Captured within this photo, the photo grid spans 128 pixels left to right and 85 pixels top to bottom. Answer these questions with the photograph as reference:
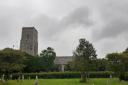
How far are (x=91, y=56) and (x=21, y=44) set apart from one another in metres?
92.3

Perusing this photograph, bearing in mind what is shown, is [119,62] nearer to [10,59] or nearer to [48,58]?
[10,59]

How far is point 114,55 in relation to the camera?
188 ft

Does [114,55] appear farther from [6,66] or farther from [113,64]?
[6,66]

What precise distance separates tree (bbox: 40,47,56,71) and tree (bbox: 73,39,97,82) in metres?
41.4

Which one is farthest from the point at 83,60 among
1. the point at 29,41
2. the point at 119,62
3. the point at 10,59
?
the point at 29,41

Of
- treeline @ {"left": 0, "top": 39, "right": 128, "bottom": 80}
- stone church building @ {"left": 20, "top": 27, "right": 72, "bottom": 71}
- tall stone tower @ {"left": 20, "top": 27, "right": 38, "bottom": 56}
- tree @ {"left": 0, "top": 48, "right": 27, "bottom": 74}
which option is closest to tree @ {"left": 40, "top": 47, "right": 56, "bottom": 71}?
stone church building @ {"left": 20, "top": 27, "right": 72, "bottom": 71}

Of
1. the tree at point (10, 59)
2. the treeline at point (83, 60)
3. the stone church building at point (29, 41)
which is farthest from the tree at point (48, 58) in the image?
the tree at point (10, 59)

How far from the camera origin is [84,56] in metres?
57.7

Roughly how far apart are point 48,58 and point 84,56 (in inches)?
1771

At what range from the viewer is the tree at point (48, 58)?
327ft

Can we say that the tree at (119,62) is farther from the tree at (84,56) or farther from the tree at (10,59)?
the tree at (10,59)

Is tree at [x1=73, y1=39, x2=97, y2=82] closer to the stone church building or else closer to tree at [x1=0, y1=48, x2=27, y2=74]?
tree at [x1=0, y1=48, x2=27, y2=74]

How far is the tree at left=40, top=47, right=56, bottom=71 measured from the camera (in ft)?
327

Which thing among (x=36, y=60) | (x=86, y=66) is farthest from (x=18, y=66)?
(x=36, y=60)
